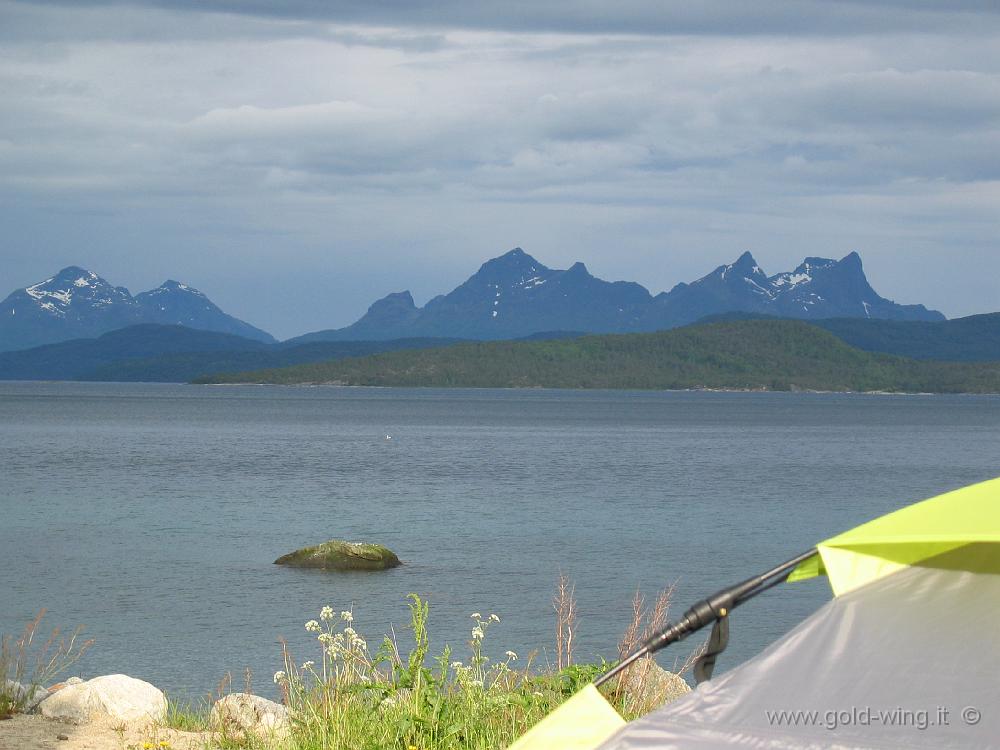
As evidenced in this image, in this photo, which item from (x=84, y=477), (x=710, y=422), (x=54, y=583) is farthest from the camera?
(x=710, y=422)

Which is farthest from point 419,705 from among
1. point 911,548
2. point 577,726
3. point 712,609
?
point 911,548

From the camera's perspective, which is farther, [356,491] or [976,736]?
[356,491]

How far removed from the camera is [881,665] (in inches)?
190

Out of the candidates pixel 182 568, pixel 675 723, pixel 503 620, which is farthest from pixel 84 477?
pixel 675 723

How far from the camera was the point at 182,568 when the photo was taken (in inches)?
1151

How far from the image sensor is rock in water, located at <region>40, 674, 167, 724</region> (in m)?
9.34

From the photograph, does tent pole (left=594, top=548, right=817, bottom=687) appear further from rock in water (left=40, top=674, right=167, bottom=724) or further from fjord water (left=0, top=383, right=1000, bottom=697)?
fjord water (left=0, top=383, right=1000, bottom=697)

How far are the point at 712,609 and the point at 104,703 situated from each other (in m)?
6.04

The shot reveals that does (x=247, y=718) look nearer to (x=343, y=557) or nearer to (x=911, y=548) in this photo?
(x=911, y=548)

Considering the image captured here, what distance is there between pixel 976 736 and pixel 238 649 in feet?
53.2

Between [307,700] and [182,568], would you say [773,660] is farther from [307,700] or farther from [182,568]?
[182,568]

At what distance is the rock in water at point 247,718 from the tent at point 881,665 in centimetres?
344

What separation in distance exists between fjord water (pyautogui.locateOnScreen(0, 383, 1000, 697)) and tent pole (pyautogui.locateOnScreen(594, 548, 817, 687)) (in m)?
11.2

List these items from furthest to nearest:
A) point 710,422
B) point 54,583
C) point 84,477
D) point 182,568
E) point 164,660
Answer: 1. point 710,422
2. point 84,477
3. point 182,568
4. point 54,583
5. point 164,660
